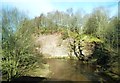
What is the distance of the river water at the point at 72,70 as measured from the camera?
6.53 meters

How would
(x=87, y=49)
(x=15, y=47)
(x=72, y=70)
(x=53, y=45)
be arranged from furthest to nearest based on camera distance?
(x=87, y=49) < (x=53, y=45) < (x=72, y=70) < (x=15, y=47)

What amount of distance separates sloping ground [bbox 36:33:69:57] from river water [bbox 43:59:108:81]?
0.24 meters

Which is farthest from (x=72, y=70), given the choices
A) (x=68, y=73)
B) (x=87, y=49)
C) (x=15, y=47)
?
(x=15, y=47)

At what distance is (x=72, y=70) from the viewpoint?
24.9ft

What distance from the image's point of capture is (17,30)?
4.88 metres

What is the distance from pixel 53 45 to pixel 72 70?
1054mm

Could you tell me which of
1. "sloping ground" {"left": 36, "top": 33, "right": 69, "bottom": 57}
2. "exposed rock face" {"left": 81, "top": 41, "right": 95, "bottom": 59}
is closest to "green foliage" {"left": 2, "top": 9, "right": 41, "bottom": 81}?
"sloping ground" {"left": 36, "top": 33, "right": 69, "bottom": 57}

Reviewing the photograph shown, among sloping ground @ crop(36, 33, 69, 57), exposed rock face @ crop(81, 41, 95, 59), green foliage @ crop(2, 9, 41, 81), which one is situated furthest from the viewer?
exposed rock face @ crop(81, 41, 95, 59)

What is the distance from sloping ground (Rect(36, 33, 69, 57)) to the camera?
23.4ft

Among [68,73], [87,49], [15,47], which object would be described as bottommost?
[68,73]

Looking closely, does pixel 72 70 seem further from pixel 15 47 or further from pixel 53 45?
pixel 15 47

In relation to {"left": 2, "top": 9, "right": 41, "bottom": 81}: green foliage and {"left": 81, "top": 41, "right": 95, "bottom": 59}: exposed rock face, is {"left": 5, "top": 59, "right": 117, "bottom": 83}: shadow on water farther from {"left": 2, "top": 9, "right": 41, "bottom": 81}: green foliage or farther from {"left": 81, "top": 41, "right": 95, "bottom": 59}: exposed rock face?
{"left": 81, "top": 41, "right": 95, "bottom": 59}: exposed rock face

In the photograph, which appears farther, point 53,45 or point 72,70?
point 53,45

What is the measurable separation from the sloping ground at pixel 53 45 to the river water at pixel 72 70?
24 cm
